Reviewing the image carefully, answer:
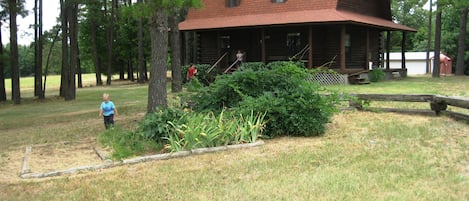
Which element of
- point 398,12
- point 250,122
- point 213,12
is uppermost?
point 398,12

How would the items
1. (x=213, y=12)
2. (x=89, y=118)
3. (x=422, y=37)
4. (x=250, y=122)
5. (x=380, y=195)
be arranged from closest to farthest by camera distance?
(x=380, y=195)
(x=250, y=122)
(x=89, y=118)
(x=213, y=12)
(x=422, y=37)

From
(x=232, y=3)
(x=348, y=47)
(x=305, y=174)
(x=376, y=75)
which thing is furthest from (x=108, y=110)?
(x=232, y=3)

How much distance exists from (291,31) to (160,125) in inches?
768

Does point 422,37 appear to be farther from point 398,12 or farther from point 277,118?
point 277,118

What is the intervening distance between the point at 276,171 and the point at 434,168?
2.07 m

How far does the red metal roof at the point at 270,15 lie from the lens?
77.9 ft

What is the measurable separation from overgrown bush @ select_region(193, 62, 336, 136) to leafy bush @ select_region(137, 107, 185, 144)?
127 centimetres

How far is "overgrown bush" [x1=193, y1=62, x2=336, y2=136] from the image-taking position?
9.09 meters

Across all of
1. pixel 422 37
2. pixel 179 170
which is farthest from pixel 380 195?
pixel 422 37

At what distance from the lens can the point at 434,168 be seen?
620 centimetres

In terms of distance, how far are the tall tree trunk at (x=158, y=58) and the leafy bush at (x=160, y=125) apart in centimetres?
121

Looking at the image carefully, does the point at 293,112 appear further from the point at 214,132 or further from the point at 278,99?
the point at 214,132

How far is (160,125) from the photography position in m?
8.78

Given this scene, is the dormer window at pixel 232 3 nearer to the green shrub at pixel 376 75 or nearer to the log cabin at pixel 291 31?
the log cabin at pixel 291 31
